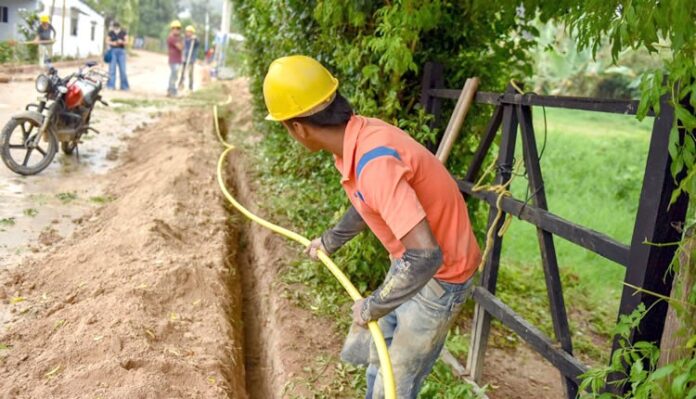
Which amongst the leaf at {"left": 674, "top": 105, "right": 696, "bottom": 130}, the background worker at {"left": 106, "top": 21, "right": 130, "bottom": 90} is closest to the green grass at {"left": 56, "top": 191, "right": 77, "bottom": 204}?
the leaf at {"left": 674, "top": 105, "right": 696, "bottom": 130}

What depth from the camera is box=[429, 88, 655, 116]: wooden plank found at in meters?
2.73

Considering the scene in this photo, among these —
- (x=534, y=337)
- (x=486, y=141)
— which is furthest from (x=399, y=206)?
(x=486, y=141)

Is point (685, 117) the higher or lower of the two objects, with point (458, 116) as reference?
higher

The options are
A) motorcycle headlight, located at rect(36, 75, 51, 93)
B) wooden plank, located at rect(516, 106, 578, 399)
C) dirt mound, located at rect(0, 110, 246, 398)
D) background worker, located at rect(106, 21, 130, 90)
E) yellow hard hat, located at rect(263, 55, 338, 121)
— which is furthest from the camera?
background worker, located at rect(106, 21, 130, 90)

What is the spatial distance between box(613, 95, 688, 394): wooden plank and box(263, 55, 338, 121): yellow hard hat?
128cm

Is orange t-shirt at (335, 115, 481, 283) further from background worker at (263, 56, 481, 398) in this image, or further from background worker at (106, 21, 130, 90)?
background worker at (106, 21, 130, 90)

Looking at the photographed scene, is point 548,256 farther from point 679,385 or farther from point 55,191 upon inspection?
point 55,191

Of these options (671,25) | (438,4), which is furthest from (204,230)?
(671,25)

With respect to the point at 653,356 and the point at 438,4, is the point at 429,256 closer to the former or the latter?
the point at 653,356

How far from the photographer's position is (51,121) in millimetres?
7508

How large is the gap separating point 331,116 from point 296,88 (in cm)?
18

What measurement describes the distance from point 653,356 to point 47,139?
7182mm

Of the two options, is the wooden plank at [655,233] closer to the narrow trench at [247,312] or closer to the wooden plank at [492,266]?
the wooden plank at [492,266]

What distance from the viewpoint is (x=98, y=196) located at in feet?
23.4
